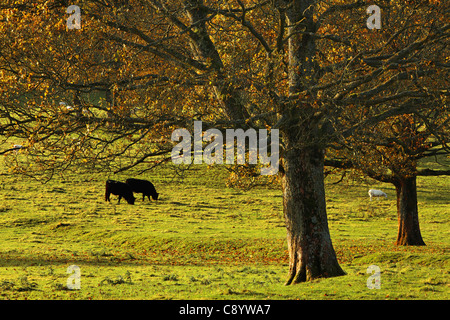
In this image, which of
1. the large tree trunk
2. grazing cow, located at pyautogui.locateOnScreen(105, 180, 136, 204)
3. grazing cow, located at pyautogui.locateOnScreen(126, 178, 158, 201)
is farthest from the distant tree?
grazing cow, located at pyautogui.locateOnScreen(105, 180, 136, 204)

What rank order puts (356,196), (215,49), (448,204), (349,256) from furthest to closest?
(356,196)
(448,204)
(349,256)
(215,49)

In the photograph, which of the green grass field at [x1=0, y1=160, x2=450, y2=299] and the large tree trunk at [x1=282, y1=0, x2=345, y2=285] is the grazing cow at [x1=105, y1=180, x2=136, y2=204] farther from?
the large tree trunk at [x1=282, y1=0, x2=345, y2=285]

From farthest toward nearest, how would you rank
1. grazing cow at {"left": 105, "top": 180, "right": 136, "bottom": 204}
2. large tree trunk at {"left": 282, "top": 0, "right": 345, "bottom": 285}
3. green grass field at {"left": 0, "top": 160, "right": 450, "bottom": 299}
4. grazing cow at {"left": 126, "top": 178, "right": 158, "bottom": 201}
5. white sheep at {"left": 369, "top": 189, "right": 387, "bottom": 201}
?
white sheep at {"left": 369, "top": 189, "right": 387, "bottom": 201}
grazing cow at {"left": 126, "top": 178, "right": 158, "bottom": 201}
grazing cow at {"left": 105, "top": 180, "right": 136, "bottom": 204}
large tree trunk at {"left": 282, "top": 0, "right": 345, "bottom": 285}
green grass field at {"left": 0, "top": 160, "right": 450, "bottom": 299}

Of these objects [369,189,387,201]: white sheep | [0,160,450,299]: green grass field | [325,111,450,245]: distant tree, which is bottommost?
[0,160,450,299]: green grass field

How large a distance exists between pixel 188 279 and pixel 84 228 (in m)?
17.4

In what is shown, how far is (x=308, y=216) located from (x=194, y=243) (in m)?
13.8

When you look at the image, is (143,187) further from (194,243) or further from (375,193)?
(375,193)

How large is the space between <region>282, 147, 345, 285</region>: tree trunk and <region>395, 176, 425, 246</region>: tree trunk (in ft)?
43.0

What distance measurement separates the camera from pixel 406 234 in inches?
1150

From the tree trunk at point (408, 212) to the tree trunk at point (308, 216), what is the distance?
1309 cm

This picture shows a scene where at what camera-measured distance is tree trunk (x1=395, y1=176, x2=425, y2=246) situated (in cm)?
2877
